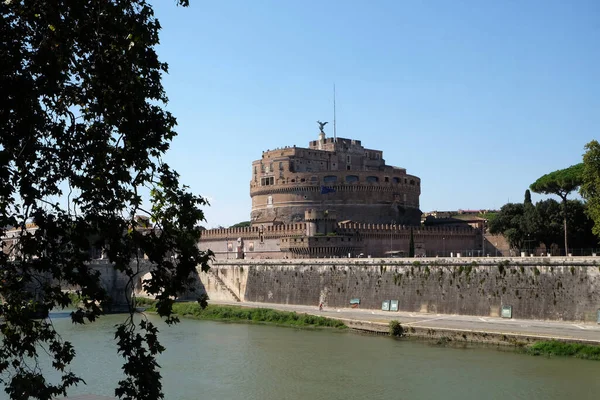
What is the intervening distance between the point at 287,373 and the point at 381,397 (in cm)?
347

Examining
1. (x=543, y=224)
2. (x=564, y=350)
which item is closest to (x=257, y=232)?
(x=543, y=224)

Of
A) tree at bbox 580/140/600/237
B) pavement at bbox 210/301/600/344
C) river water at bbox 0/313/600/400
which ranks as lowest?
river water at bbox 0/313/600/400

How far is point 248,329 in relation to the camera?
27031mm

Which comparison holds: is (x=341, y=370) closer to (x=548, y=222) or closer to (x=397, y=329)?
(x=397, y=329)

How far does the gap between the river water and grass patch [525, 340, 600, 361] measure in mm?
430

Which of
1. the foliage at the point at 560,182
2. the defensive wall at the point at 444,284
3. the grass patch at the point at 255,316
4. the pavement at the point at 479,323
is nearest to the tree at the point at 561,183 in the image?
the foliage at the point at 560,182

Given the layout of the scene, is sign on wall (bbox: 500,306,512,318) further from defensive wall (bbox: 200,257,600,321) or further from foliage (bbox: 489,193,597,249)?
foliage (bbox: 489,193,597,249)

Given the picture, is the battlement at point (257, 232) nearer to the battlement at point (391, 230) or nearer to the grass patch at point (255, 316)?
the battlement at point (391, 230)

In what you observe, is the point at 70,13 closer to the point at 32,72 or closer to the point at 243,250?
the point at 32,72

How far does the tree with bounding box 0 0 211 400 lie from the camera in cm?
610

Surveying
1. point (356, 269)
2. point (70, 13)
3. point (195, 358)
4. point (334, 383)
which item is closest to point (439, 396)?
point (334, 383)

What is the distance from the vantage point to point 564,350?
61.8ft

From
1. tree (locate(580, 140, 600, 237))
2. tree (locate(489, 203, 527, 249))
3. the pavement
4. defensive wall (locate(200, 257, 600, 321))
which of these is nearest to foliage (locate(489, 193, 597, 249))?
tree (locate(489, 203, 527, 249))

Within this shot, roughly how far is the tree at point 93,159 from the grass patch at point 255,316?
19.5 metres
